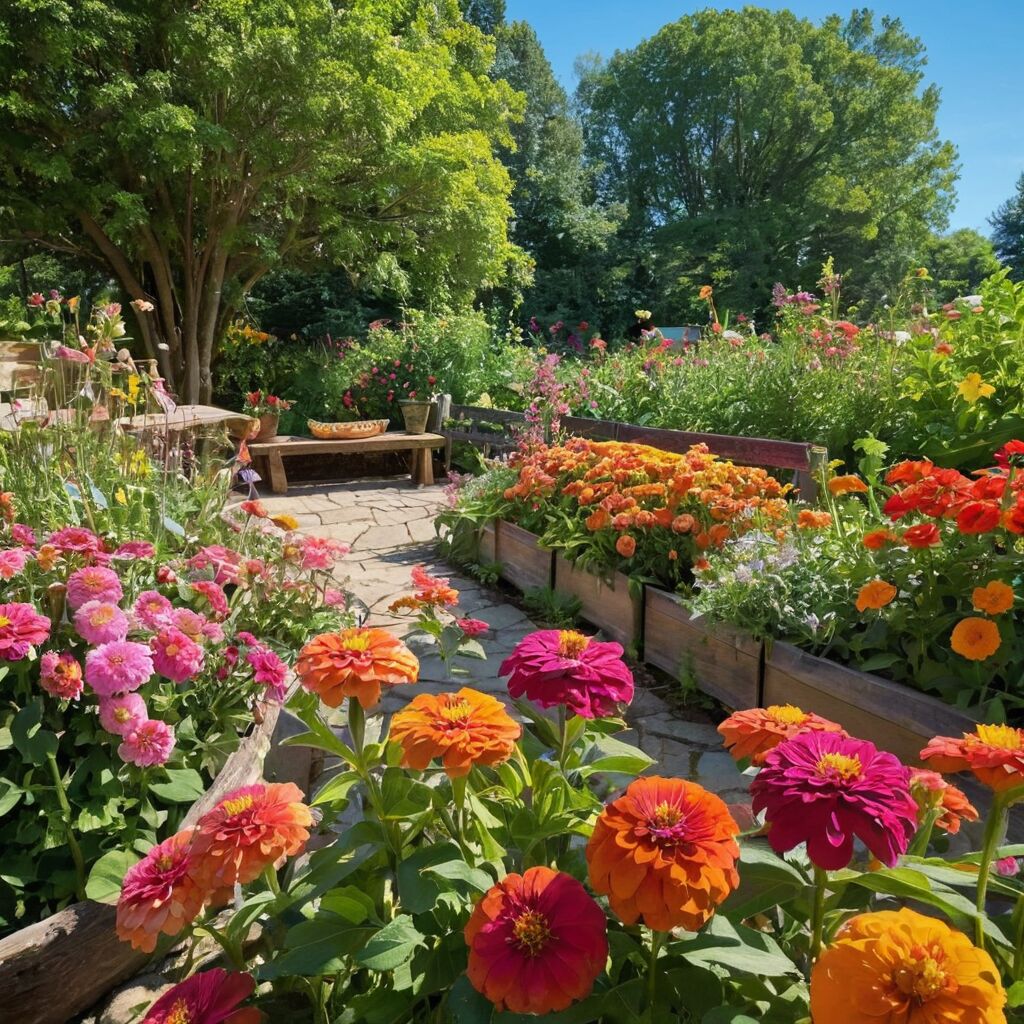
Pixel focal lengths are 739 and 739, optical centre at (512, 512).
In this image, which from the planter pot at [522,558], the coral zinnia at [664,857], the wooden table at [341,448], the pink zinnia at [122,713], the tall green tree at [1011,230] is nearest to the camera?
the coral zinnia at [664,857]

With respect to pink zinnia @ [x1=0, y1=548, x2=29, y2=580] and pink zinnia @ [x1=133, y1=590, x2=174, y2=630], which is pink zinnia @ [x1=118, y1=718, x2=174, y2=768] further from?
pink zinnia @ [x1=0, y1=548, x2=29, y2=580]

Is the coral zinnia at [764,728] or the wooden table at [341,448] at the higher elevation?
the coral zinnia at [764,728]

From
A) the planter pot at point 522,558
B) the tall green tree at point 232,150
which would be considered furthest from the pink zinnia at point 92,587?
the tall green tree at point 232,150

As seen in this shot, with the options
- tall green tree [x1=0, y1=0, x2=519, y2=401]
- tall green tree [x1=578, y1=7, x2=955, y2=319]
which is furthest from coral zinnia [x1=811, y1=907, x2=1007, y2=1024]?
tall green tree [x1=578, y1=7, x2=955, y2=319]

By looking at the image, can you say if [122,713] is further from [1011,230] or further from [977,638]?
[1011,230]

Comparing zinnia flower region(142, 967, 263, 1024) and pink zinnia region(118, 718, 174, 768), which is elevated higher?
zinnia flower region(142, 967, 263, 1024)

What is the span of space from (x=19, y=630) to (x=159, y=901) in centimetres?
77

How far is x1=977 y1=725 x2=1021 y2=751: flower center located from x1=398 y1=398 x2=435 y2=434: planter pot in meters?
6.48

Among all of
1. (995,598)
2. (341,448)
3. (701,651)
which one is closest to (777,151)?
(341,448)

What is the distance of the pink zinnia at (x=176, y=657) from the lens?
1.46 metres

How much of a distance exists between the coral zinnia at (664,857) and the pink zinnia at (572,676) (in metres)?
0.18

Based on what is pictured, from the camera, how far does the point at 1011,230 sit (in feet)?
102

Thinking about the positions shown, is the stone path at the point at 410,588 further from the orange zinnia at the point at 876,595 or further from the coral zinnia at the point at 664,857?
the coral zinnia at the point at 664,857

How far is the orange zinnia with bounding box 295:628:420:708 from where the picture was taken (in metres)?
0.90
